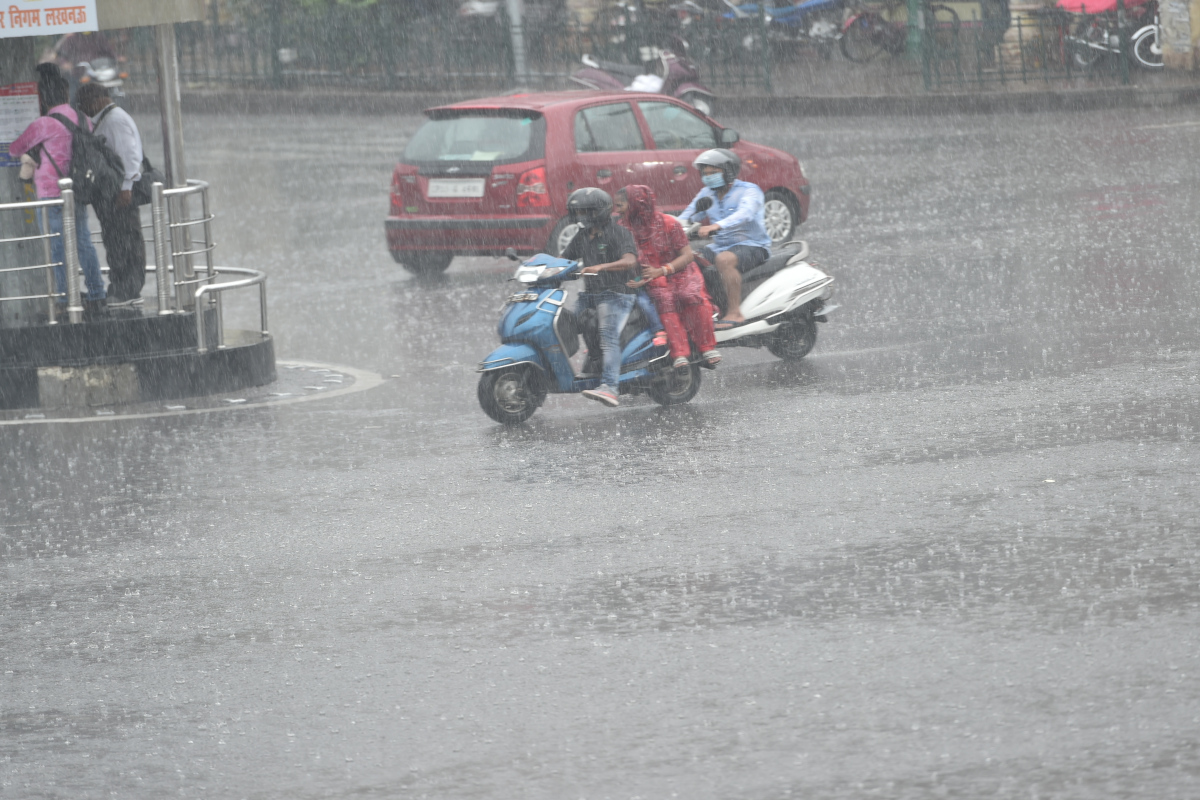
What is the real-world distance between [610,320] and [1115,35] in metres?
20.5

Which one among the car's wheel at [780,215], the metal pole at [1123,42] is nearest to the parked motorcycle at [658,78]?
the metal pole at [1123,42]

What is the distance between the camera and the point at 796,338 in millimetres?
11742

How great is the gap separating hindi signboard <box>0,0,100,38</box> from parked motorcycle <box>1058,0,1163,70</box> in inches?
798

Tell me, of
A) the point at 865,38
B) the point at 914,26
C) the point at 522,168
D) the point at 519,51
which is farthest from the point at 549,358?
the point at 865,38

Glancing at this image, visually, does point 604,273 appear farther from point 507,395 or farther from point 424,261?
point 424,261

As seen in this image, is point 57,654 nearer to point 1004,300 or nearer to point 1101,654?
point 1101,654

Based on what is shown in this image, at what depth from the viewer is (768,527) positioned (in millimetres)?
7438

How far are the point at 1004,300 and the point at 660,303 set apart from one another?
353 cm

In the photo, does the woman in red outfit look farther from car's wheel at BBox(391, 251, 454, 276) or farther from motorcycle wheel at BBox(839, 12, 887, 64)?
motorcycle wheel at BBox(839, 12, 887, 64)

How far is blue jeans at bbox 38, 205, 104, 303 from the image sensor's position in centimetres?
1238

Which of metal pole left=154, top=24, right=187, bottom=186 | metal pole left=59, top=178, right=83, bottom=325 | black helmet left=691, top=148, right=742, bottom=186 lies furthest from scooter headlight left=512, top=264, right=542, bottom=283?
metal pole left=154, top=24, right=187, bottom=186

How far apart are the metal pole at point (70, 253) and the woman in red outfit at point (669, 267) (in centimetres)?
322

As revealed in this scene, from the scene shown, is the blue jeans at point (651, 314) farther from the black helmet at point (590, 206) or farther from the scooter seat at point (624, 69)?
the scooter seat at point (624, 69)

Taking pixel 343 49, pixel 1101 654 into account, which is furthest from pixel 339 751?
pixel 343 49
